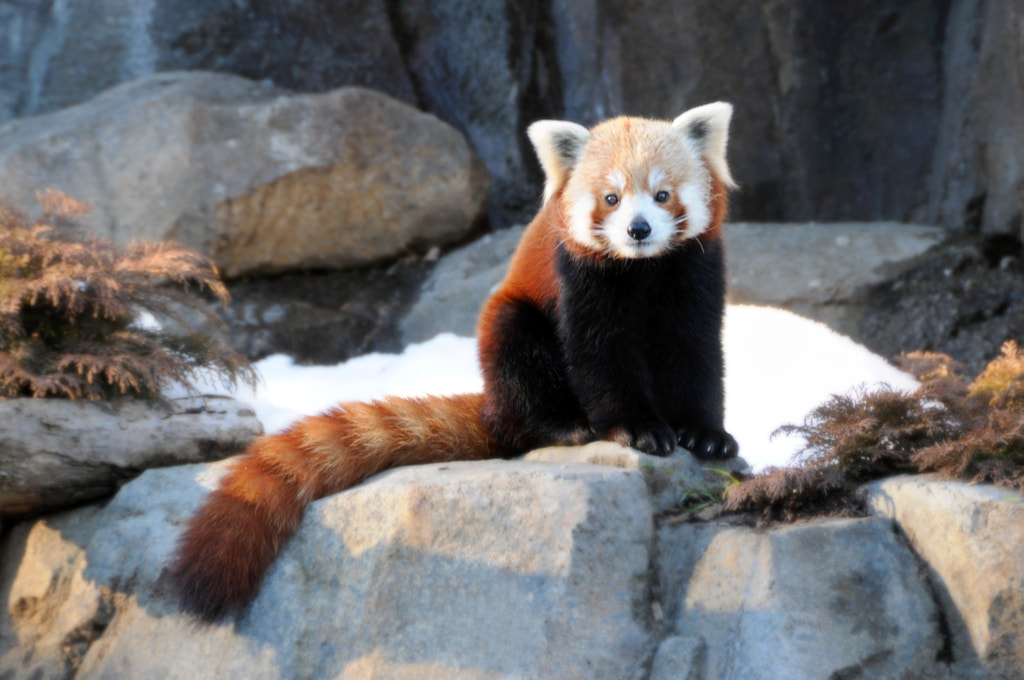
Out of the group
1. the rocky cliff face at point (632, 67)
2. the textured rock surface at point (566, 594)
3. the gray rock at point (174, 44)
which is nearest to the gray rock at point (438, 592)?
the textured rock surface at point (566, 594)

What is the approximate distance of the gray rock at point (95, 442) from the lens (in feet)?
11.7

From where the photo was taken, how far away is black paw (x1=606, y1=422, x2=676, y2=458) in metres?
3.23

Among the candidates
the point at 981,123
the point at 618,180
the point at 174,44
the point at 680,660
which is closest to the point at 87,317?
the point at 618,180

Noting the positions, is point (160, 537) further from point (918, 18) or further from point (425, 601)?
point (918, 18)

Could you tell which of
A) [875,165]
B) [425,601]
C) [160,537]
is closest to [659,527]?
[425,601]

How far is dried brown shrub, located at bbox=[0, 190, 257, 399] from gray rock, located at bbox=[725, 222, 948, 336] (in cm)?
339

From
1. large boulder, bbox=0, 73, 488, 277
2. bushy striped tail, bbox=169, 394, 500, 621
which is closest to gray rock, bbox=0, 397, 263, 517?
bushy striped tail, bbox=169, 394, 500, 621

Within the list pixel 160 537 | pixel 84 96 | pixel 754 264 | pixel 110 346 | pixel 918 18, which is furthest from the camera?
pixel 84 96

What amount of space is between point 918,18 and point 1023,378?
4.48 meters

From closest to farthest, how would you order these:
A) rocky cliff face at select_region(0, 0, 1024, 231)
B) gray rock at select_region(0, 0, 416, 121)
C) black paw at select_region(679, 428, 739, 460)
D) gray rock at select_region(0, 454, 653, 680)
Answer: gray rock at select_region(0, 454, 653, 680), black paw at select_region(679, 428, 739, 460), rocky cliff face at select_region(0, 0, 1024, 231), gray rock at select_region(0, 0, 416, 121)

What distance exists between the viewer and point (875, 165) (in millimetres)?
6930

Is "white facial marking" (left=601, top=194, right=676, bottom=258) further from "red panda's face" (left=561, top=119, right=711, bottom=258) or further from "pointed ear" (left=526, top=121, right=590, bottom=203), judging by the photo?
"pointed ear" (left=526, top=121, right=590, bottom=203)

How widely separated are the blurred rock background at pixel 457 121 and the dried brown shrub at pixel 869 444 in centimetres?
290

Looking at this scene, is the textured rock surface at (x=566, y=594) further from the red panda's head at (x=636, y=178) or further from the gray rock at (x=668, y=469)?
the red panda's head at (x=636, y=178)
